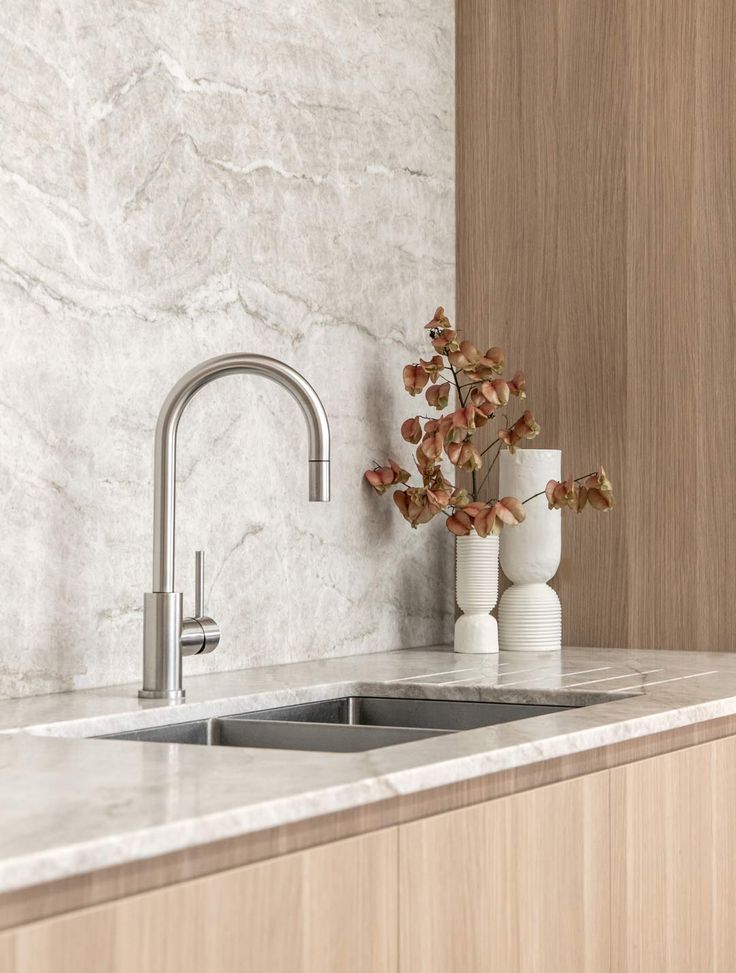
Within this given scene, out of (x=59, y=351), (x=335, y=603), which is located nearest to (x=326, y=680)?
(x=335, y=603)

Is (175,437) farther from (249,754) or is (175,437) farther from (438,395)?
(438,395)

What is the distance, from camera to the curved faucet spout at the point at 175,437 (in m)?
1.30

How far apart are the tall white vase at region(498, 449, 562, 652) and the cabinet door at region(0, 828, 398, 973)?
1023 mm

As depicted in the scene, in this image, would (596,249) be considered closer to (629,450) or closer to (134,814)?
(629,450)

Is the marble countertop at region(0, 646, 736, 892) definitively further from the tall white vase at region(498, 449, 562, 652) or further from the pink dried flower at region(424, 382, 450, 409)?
the pink dried flower at region(424, 382, 450, 409)

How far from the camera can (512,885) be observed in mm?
998

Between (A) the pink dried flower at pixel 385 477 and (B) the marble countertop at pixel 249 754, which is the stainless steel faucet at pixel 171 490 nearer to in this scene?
(B) the marble countertop at pixel 249 754

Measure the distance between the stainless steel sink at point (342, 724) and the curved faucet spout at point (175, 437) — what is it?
5.9 inches

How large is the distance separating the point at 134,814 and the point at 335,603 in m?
1.08

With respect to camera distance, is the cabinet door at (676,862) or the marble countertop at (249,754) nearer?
the marble countertop at (249,754)

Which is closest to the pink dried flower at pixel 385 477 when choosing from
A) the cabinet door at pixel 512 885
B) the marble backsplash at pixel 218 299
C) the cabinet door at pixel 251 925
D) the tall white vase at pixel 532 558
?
the marble backsplash at pixel 218 299

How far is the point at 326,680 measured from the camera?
149 cm

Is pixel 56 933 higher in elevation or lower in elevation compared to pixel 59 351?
lower

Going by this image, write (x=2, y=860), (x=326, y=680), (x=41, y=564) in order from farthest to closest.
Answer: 1. (x=326, y=680)
2. (x=41, y=564)
3. (x=2, y=860)
